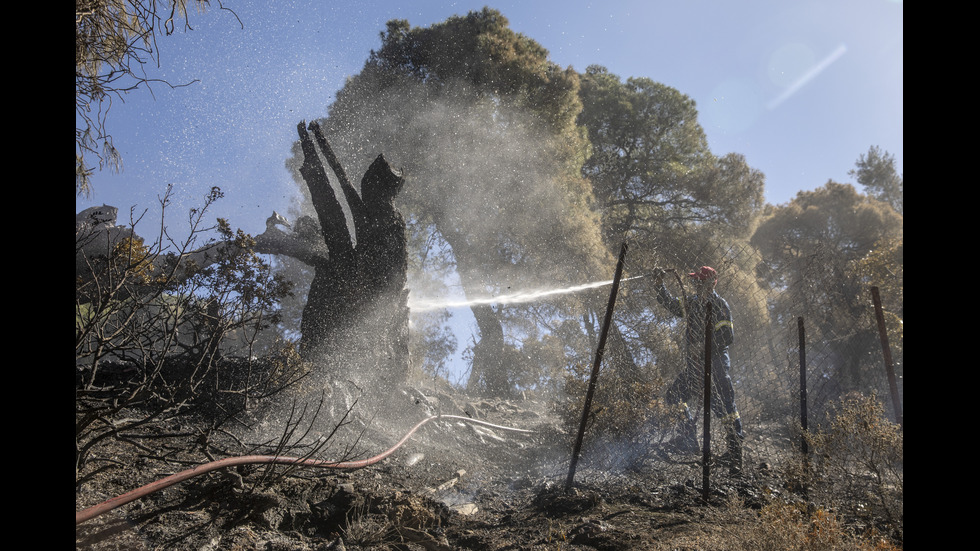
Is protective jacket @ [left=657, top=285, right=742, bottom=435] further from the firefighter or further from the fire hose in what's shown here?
the fire hose

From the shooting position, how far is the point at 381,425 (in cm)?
602

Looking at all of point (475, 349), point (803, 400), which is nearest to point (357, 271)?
point (803, 400)

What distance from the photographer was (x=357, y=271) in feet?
20.9

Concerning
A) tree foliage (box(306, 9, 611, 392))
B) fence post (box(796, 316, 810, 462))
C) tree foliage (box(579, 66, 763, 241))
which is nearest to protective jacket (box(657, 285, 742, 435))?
fence post (box(796, 316, 810, 462))

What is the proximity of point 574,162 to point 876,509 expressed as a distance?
1180 cm

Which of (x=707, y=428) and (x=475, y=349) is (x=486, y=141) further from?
(x=707, y=428)

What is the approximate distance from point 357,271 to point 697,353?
4442 mm

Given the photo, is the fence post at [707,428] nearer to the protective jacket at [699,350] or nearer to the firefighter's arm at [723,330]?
the protective jacket at [699,350]

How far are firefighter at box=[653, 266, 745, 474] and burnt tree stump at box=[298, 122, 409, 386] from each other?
145 inches

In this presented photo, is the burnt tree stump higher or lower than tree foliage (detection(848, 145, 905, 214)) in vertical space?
lower

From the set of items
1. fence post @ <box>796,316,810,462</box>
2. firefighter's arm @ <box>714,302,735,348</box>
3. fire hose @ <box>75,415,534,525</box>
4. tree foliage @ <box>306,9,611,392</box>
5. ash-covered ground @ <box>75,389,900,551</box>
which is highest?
tree foliage @ <box>306,9,611,392</box>

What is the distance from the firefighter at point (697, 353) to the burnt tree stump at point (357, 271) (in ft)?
12.1

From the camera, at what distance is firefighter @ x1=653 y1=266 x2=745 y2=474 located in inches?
199
